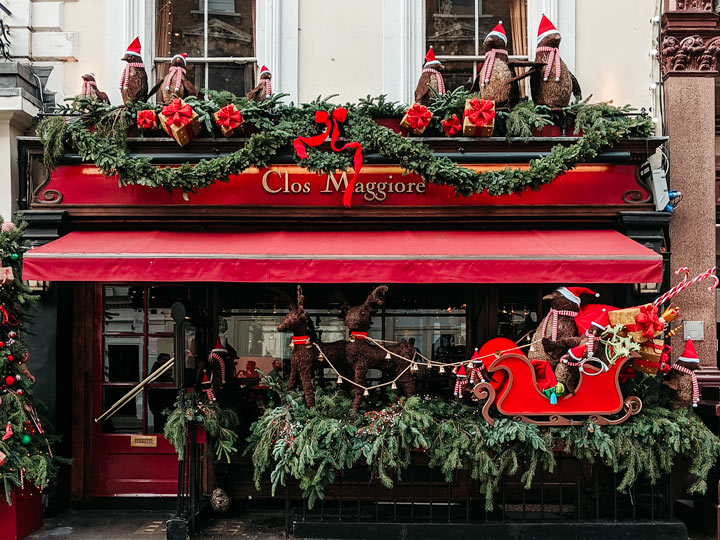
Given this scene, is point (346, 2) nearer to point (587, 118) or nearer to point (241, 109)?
point (241, 109)

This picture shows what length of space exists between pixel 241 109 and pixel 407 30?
2.24 m

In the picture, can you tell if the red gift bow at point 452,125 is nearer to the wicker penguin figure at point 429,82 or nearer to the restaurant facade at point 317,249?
the restaurant facade at point 317,249

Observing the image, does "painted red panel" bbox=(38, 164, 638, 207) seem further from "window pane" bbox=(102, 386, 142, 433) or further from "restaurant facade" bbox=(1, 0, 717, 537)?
"window pane" bbox=(102, 386, 142, 433)

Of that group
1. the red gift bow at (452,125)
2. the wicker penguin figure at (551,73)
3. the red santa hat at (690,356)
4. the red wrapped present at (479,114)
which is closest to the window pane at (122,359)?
the red gift bow at (452,125)

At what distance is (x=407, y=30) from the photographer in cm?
775

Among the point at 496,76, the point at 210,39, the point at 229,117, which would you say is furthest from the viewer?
the point at 210,39

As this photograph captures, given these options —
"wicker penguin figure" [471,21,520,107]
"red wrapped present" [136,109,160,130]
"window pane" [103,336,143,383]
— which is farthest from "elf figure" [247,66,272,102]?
"window pane" [103,336,143,383]

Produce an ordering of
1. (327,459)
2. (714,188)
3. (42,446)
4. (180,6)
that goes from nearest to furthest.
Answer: (327,459)
(42,446)
(714,188)
(180,6)

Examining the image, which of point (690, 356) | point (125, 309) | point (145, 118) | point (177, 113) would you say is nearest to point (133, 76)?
point (145, 118)

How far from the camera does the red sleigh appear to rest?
6.39 meters

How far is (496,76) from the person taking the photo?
7133mm

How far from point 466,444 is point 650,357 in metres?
1.91

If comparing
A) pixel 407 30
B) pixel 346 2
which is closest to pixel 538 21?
pixel 407 30

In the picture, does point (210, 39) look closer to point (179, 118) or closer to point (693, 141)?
point (179, 118)
